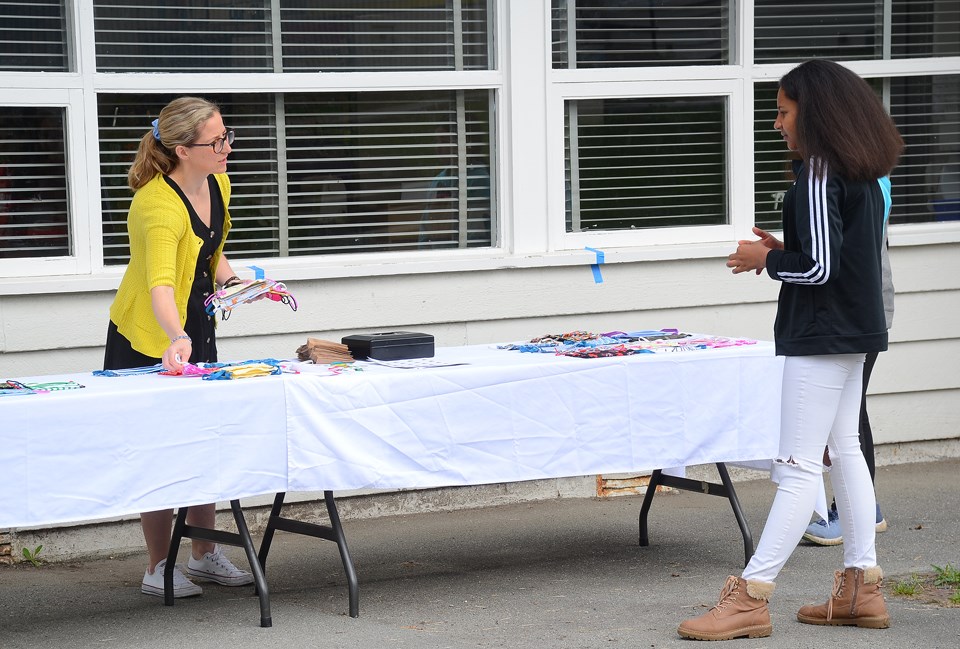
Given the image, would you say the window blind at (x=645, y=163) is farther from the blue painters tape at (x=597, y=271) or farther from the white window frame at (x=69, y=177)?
the white window frame at (x=69, y=177)

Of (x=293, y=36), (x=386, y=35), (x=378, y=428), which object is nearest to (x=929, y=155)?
(x=386, y=35)

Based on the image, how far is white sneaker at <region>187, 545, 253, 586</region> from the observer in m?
5.09

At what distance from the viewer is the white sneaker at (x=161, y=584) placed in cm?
490

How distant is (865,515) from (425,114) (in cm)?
302

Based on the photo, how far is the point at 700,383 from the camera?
16.0ft

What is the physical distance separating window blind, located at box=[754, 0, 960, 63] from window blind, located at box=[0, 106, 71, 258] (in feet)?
11.7

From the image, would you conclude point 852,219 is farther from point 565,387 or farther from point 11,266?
point 11,266

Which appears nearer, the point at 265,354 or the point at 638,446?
the point at 638,446

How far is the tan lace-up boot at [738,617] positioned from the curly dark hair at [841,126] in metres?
1.34

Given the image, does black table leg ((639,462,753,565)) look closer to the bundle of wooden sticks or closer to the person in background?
the bundle of wooden sticks

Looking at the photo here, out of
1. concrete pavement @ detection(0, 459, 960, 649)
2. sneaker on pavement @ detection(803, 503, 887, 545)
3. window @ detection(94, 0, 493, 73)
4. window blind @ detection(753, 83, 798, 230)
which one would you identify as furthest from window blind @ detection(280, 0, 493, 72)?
sneaker on pavement @ detection(803, 503, 887, 545)

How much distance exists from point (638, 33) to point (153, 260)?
3171mm

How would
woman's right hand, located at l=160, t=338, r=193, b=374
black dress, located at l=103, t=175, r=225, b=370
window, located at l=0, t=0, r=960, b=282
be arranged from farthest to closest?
window, located at l=0, t=0, r=960, b=282, black dress, located at l=103, t=175, r=225, b=370, woman's right hand, located at l=160, t=338, r=193, b=374

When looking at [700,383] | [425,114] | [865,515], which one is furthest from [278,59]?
[865,515]
